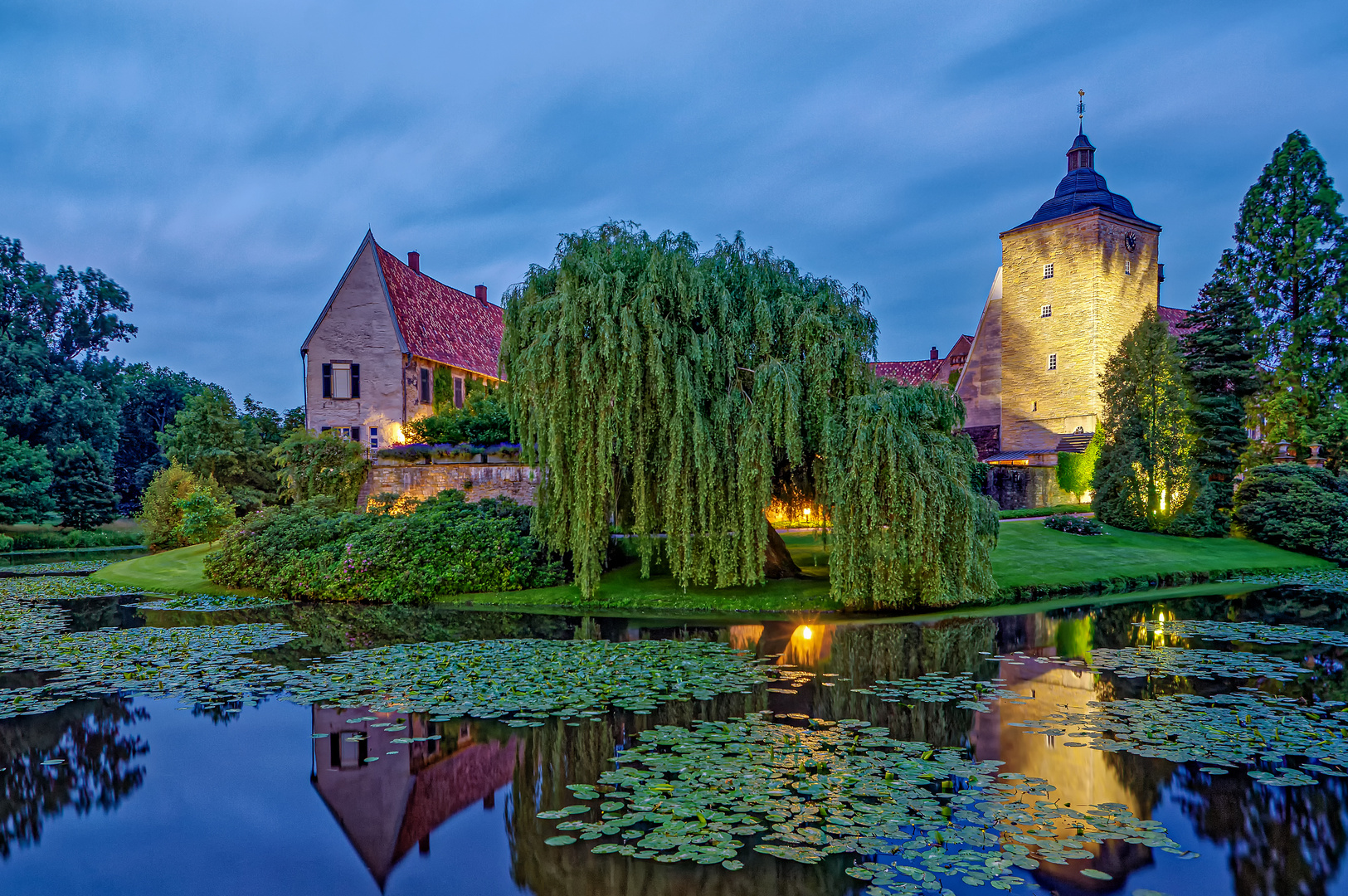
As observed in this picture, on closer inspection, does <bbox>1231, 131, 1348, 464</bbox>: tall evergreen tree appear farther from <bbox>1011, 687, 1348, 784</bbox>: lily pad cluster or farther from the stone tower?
<bbox>1011, 687, 1348, 784</bbox>: lily pad cluster

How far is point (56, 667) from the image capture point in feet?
34.4

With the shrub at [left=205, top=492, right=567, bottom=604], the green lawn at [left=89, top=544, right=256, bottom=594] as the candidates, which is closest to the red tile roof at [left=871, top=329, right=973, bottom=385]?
the shrub at [left=205, top=492, right=567, bottom=604]

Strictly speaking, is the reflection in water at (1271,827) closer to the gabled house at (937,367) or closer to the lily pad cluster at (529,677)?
the lily pad cluster at (529,677)

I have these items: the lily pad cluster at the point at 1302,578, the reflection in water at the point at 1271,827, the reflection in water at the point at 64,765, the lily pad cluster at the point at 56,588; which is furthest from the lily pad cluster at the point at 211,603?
the lily pad cluster at the point at 1302,578

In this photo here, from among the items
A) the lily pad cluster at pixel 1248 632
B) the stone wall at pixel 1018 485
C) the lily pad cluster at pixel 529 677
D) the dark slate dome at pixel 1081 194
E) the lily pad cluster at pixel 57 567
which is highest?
the dark slate dome at pixel 1081 194

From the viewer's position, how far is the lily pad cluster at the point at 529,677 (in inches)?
335

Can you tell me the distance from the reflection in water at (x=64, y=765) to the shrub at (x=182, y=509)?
18.2 metres

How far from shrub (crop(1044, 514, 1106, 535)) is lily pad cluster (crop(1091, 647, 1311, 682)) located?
12.5 metres

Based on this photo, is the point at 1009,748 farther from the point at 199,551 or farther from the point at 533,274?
the point at 199,551

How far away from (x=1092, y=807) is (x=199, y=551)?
965 inches

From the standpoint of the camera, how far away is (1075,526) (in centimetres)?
2317

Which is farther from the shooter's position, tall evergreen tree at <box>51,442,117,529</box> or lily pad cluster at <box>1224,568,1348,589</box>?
tall evergreen tree at <box>51,442,117,529</box>

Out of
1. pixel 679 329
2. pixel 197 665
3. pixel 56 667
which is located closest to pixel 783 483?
pixel 679 329

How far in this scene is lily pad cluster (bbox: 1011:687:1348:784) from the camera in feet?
21.6
